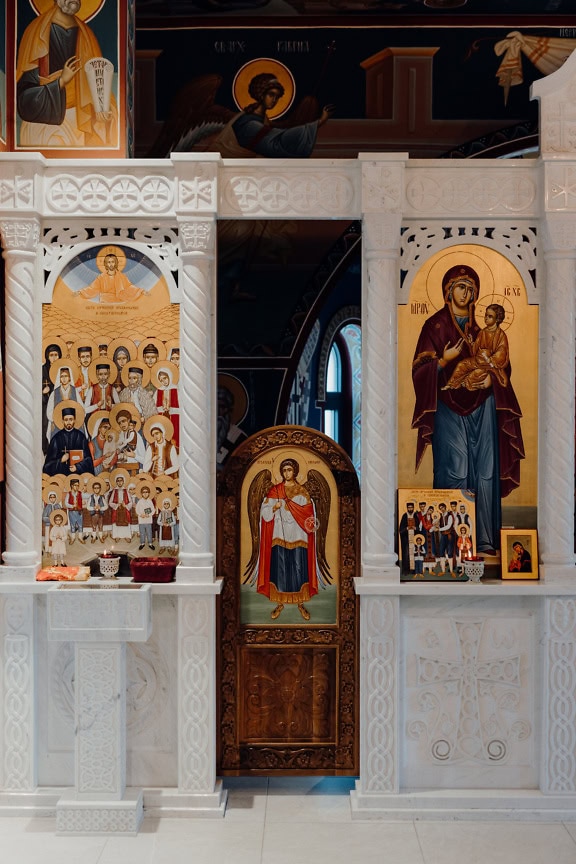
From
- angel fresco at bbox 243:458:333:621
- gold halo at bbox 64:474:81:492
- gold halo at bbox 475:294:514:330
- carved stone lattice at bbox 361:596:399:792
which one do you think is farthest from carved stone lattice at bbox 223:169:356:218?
carved stone lattice at bbox 361:596:399:792

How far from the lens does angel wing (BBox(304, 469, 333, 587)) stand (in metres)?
5.58

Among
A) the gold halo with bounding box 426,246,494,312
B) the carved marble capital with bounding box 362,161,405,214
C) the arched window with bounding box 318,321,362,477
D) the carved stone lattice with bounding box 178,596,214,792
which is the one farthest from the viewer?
the arched window with bounding box 318,321,362,477

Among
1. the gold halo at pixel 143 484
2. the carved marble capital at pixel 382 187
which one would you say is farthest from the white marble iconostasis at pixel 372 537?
the gold halo at pixel 143 484

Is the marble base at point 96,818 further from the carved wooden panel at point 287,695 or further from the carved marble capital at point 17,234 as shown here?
the carved marble capital at point 17,234

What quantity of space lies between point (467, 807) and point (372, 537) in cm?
157

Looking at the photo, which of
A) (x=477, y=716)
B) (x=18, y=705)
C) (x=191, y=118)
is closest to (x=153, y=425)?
(x=18, y=705)

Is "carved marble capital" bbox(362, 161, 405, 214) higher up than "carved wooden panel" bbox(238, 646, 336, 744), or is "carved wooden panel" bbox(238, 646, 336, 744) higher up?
"carved marble capital" bbox(362, 161, 405, 214)

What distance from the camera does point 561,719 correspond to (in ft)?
17.4

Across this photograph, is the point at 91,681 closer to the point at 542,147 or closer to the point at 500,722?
the point at 500,722

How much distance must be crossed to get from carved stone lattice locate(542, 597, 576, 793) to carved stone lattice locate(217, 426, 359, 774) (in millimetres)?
1087

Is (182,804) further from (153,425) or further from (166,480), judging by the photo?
(153,425)

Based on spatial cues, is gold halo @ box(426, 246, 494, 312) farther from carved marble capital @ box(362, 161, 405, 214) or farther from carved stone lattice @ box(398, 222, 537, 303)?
carved marble capital @ box(362, 161, 405, 214)

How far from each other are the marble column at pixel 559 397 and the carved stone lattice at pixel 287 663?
111 centimetres

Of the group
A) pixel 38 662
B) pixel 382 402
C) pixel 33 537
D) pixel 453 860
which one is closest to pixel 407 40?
pixel 382 402
